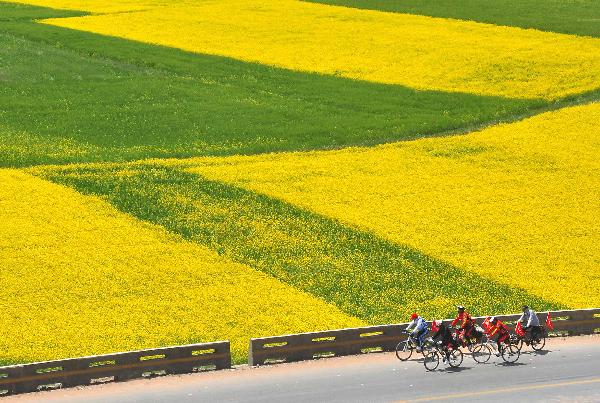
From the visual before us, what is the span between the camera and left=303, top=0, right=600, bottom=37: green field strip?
283 ft

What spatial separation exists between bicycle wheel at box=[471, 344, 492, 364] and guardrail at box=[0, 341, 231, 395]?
7067 mm

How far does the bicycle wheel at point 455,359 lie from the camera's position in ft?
117

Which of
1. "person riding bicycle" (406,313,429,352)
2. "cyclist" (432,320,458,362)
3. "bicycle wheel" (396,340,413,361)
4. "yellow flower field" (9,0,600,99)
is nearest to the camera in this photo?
"cyclist" (432,320,458,362)

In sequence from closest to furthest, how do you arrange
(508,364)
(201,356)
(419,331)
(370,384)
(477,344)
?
(370,384) < (201,356) < (419,331) < (508,364) < (477,344)

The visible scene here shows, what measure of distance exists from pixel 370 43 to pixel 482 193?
3190 cm

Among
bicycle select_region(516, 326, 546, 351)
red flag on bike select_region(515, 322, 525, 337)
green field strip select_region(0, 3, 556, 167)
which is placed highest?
green field strip select_region(0, 3, 556, 167)

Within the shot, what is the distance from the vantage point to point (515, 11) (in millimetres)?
92000

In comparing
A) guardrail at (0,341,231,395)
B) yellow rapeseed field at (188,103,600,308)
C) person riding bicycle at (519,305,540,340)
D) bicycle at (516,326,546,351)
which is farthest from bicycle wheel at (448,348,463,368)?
yellow rapeseed field at (188,103,600,308)

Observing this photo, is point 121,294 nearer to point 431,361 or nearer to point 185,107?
point 431,361

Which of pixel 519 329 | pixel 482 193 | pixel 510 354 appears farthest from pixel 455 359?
pixel 482 193

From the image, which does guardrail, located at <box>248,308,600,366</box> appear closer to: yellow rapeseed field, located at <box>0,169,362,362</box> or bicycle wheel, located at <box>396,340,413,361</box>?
bicycle wheel, located at <box>396,340,413,361</box>

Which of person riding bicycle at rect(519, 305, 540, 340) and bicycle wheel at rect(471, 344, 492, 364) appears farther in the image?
person riding bicycle at rect(519, 305, 540, 340)

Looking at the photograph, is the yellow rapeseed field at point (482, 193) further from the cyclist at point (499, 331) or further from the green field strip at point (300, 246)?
the cyclist at point (499, 331)

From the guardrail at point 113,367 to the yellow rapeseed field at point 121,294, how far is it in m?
1.35
